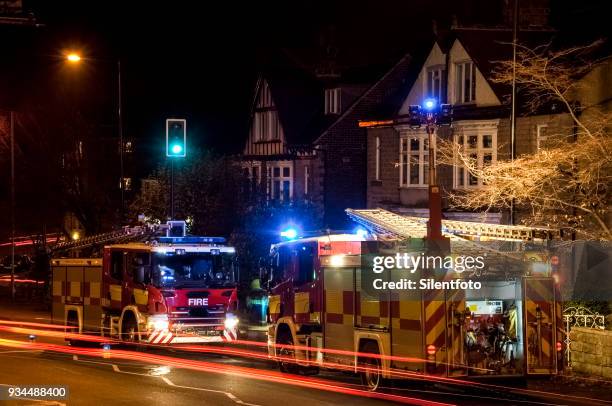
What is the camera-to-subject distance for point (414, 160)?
35.6 m

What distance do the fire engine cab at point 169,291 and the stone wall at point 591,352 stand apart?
816 cm

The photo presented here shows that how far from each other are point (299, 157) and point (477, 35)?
12.6 metres

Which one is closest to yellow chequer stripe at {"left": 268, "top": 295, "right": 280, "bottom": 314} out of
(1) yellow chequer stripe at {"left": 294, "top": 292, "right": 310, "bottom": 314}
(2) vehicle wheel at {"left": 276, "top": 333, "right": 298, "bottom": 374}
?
(2) vehicle wheel at {"left": 276, "top": 333, "right": 298, "bottom": 374}

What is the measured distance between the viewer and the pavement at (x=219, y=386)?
15.3 metres

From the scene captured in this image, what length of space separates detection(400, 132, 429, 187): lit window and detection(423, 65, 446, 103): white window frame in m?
1.53

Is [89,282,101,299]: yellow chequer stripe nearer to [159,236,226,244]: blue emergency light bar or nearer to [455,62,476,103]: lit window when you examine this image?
[159,236,226,244]: blue emergency light bar

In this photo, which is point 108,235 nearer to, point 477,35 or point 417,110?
point 417,110

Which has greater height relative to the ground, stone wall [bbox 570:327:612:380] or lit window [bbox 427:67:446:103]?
lit window [bbox 427:67:446:103]

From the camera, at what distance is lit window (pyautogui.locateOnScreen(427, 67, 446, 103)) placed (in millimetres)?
34156

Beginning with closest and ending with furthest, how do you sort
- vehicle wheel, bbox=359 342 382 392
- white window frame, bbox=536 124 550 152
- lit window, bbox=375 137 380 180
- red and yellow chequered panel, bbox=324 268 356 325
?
vehicle wheel, bbox=359 342 382 392, red and yellow chequered panel, bbox=324 268 356 325, white window frame, bbox=536 124 550 152, lit window, bbox=375 137 380 180

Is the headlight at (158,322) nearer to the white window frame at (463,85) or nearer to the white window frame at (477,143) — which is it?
the white window frame at (477,143)

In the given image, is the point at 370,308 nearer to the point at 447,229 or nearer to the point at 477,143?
the point at 447,229

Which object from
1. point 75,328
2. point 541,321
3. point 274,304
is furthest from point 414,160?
point 541,321

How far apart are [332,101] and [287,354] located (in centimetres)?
2588
